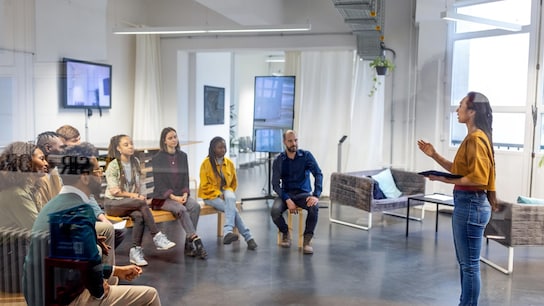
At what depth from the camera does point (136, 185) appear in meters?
4.37

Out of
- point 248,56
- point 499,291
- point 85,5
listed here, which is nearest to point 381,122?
point 499,291

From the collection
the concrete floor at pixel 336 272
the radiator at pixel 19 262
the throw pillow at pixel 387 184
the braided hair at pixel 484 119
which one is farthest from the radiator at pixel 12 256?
the throw pillow at pixel 387 184

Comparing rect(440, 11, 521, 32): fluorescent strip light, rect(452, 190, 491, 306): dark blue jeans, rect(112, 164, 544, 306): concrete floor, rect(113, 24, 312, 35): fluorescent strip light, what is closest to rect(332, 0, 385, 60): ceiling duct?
rect(113, 24, 312, 35): fluorescent strip light

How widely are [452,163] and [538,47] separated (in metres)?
3.14

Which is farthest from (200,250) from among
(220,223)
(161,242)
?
(220,223)

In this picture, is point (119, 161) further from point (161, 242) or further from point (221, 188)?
point (221, 188)

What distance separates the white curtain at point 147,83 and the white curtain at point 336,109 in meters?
2.03

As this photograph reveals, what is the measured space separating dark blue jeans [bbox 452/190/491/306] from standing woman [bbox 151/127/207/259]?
7.12ft

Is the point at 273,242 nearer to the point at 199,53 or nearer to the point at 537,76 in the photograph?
the point at 537,76

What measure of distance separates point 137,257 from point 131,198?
19.5 inches

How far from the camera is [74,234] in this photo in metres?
2.34

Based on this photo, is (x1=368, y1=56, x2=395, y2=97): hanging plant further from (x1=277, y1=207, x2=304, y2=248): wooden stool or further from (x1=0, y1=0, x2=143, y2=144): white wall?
(x1=0, y1=0, x2=143, y2=144): white wall

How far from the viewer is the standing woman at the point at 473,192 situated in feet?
9.78

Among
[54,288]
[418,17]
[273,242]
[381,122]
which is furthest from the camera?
[381,122]
